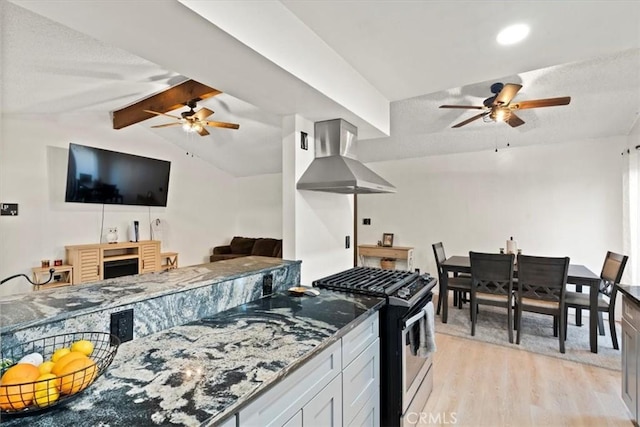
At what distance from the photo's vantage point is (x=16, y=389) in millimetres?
769

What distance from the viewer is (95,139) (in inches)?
185

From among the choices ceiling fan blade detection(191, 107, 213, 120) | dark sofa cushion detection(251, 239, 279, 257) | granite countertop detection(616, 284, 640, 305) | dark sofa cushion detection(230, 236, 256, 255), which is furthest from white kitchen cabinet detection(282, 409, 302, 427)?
dark sofa cushion detection(230, 236, 256, 255)

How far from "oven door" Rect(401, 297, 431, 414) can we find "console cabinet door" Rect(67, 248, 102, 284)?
4.40m

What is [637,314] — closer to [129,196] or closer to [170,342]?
[170,342]

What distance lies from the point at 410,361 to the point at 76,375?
1696 mm

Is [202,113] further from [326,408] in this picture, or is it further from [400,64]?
[326,408]

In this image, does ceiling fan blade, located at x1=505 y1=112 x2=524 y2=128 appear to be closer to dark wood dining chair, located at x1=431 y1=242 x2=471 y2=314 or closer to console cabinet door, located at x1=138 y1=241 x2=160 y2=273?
dark wood dining chair, located at x1=431 y1=242 x2=471 y2=314

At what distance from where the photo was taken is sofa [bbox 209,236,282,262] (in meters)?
6.16

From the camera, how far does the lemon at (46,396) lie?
2.56 ft

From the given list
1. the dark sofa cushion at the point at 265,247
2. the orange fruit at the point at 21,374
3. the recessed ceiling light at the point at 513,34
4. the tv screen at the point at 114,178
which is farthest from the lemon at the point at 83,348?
the dark sofa cushion at the point at 265,247

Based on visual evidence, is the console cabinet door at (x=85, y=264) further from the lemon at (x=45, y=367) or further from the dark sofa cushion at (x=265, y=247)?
the lemon at (x=45, y=367)

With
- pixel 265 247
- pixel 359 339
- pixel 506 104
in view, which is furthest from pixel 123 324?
pixel 265 247

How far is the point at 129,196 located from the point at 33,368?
15.6ft

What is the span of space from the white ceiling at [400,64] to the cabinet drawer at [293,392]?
137 cm
